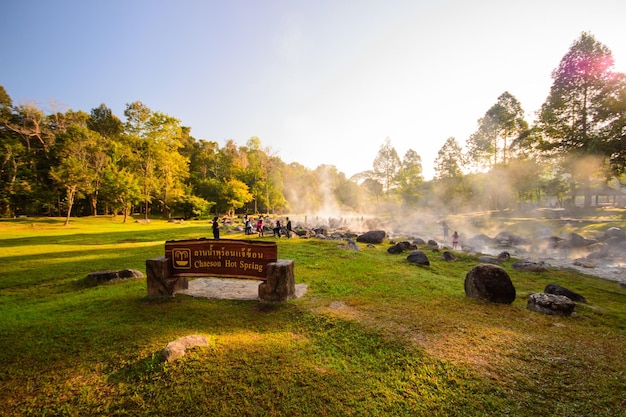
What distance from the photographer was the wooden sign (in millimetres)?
6910

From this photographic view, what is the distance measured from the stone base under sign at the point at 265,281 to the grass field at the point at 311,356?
0.32 m

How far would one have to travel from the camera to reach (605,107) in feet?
55.2

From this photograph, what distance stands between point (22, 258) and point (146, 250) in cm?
474

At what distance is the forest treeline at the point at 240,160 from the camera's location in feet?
81.2

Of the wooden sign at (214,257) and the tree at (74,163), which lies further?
the tree at (74,163)

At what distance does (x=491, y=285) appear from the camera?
6.97m

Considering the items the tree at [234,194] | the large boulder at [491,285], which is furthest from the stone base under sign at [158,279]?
the tree at [234,194]

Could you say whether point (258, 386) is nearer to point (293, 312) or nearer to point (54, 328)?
point (293, 312)

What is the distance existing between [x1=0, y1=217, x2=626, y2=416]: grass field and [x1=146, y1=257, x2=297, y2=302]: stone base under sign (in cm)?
32

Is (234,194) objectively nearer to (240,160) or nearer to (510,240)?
(240,160)

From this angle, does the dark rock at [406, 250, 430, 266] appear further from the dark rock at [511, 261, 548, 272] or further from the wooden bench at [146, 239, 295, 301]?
the wooden bench at [146, 239, 295, 301]

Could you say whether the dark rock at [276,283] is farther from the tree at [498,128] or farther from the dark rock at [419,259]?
the tree at [498,128]

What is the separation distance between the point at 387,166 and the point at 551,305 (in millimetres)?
62852

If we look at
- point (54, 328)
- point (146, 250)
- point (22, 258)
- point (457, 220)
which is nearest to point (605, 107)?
point (457, 220)
